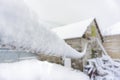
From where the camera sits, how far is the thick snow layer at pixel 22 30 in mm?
388

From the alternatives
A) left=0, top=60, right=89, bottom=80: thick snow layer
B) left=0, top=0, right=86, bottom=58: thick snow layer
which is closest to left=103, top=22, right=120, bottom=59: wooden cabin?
left=0, top=60, right=89, bottom=80: thick snow layer

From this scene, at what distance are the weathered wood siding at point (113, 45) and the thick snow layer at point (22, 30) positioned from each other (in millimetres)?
9438

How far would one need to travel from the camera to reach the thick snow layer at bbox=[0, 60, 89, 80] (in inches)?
20.6

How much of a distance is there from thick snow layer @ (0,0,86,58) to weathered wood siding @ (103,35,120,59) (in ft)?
31.0

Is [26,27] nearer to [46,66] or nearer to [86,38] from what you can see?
[46,66]

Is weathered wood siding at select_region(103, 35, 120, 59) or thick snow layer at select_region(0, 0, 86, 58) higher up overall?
weathered wood siding at select_region(103, 35, 120, 59)

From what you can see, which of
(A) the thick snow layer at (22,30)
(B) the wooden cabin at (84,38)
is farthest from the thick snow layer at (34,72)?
(B) the wooden cabin at (84,38)

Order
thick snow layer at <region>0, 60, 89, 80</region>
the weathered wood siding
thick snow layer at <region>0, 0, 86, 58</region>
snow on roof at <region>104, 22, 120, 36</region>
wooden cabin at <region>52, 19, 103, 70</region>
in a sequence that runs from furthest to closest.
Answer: snow on roof at <region>104, 22, 120, 36</region> < the weathered wood siding < wooden cabin at <region>52, 19, 103, 70</region> < thick snow layer at <region>0, 60, 89, 80</region> < thick snow layer at <region>0, 0, 86, 58</region>

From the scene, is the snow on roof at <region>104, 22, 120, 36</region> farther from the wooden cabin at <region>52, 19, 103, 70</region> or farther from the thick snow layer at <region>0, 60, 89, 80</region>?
the thick snow layer at <region>0, 60, 89, 80</region>

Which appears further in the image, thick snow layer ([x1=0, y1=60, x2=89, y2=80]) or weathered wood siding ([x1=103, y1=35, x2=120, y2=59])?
weathered wood siding ([x1=103, y1=35, x2=120, y2=59])

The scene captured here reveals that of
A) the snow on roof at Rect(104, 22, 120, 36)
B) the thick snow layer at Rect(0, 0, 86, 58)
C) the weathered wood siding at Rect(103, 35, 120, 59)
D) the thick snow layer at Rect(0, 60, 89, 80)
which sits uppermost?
the snow on roof at Rect(104, 22, 120, 36)

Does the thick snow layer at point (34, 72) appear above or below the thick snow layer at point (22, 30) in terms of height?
below

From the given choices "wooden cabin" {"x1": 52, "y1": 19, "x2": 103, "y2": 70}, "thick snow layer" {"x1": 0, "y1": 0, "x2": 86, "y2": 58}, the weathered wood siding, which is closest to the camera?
"thick snow layer" {"x1": 0, "y1": 0, "x2": 86, "y2": 58}

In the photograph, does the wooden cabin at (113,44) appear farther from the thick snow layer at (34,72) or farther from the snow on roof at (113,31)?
the thick snow layer at (34,72)
